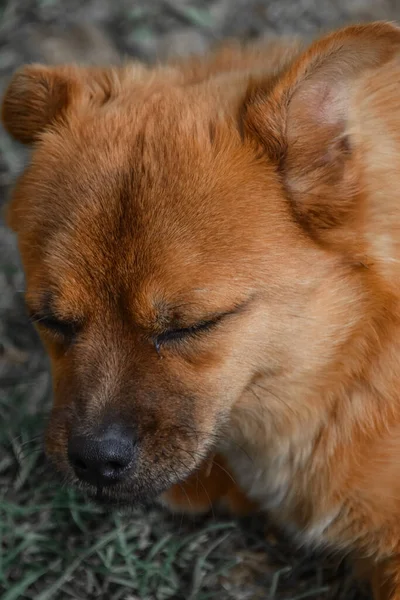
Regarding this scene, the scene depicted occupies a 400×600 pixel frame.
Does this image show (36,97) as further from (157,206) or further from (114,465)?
(114,465)

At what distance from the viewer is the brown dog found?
223 centimetres

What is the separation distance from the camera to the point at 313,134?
2.28 metres

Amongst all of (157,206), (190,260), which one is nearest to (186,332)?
(190,260)

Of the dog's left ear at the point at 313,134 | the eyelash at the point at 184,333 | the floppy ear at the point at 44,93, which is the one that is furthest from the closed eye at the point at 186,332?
the floppy ear at the point at 44,93

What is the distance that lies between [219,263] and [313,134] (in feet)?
1.41

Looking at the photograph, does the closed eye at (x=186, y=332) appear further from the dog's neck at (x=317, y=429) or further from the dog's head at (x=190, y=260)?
the dog's neck at (x=317, y=429)

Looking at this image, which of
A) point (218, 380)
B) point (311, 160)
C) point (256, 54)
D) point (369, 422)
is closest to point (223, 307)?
point (218, 380)

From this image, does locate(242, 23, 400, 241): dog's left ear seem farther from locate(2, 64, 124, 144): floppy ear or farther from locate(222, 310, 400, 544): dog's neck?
locate(2, 64, 124, 144): floppy ear

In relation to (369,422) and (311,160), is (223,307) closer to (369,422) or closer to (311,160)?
(311,160)

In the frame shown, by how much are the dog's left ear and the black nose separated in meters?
0.75

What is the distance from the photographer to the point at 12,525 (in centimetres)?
316

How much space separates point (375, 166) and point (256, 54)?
715 millimetres

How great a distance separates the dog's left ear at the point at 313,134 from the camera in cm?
222

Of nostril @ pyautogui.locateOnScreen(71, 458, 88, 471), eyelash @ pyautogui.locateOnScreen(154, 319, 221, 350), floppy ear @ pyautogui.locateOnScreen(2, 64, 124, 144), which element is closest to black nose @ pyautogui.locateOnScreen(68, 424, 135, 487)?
nostril @ pyautogui.locateOnScreen(71, 458, 88, 471)
